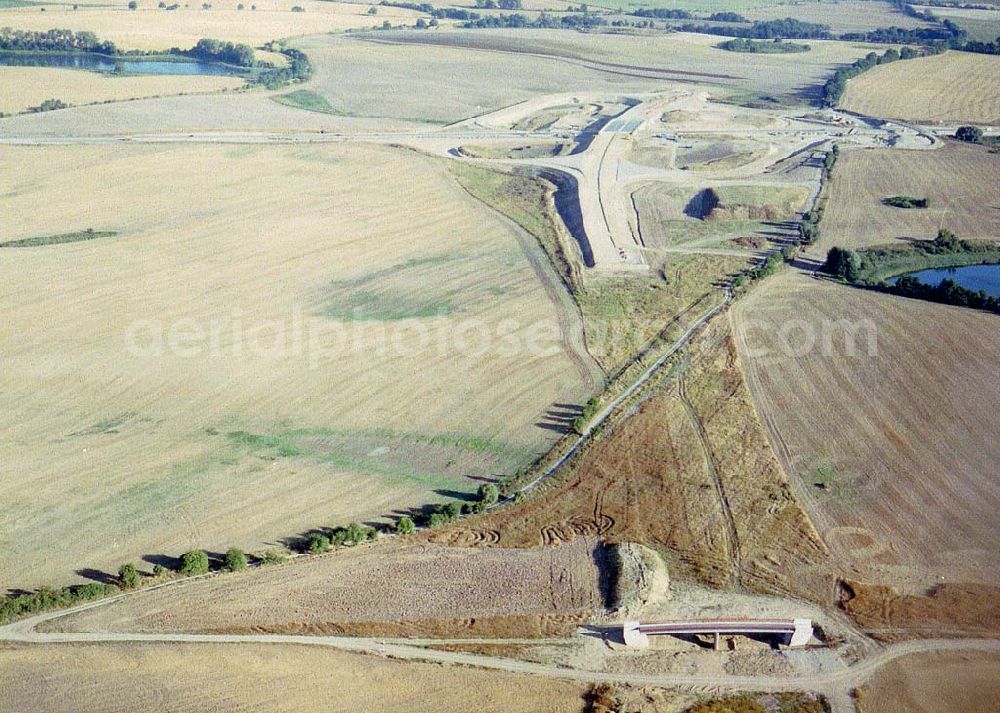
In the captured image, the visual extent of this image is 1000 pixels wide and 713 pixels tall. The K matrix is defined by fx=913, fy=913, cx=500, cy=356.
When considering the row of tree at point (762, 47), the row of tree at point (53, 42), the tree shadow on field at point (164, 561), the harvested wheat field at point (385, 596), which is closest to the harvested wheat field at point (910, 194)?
the harvested wheat field at point (385, 596)

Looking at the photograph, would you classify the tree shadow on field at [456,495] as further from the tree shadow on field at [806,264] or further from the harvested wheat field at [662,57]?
the harvested wheat field at [662,57]

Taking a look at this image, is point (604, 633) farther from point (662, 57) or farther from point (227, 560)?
point (662, 57)

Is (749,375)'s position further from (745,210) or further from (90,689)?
(90,689)

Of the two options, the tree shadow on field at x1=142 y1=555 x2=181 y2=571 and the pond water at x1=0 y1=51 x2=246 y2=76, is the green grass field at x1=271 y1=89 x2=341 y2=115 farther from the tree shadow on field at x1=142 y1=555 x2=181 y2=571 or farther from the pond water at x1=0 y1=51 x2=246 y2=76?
the tree shadow on field at x1=142 y1=555 x2=181 y2=571

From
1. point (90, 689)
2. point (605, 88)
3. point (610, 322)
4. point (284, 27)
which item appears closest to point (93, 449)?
point (90, 689)

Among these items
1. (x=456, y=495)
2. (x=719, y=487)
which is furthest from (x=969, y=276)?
(x=456, y=495)
